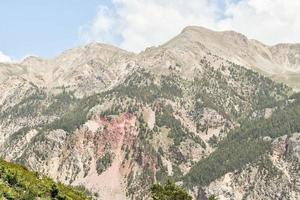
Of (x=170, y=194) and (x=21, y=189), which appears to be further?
(x=170, y=194)

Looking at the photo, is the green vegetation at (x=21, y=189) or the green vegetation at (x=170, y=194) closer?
the green vegetation at (x=21, y=189)

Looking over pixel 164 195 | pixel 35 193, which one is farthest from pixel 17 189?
pixel 164 195

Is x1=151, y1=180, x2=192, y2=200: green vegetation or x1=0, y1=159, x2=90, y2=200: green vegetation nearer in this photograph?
x1=0, y1=159, x2=90, y2=200: green vegetation

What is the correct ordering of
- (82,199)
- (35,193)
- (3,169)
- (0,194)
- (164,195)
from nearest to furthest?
(0,194)
(35,193)
(3,169)
(82,199)
(164,195)

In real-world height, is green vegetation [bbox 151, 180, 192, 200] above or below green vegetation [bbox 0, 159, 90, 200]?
above

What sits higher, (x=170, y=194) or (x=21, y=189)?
(x=170, y=194)

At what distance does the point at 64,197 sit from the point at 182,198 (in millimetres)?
46274

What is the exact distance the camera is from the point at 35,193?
5000 centimetres

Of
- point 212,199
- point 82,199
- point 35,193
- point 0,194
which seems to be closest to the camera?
point 0,194

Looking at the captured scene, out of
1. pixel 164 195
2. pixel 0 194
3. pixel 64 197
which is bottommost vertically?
pixel 0 194

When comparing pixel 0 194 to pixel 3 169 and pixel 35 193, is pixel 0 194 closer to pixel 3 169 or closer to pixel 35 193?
pixel 35 193

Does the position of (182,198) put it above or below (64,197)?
above

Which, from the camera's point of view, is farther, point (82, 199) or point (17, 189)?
point (82, 199)

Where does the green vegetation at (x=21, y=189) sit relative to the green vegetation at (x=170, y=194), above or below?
below
